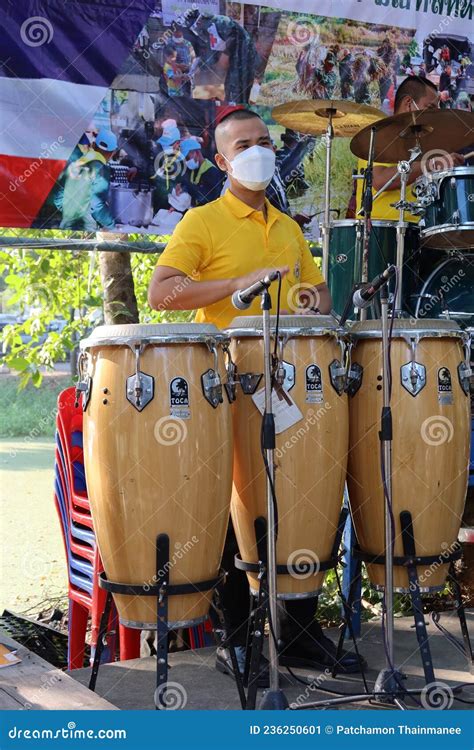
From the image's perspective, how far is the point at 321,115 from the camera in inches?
166

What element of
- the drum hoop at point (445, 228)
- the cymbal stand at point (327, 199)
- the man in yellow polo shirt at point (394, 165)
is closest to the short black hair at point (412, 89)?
the man in yellow polo shirt at point (394, 165)

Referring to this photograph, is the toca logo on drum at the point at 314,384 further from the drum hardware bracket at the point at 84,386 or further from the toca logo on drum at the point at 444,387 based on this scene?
the drum hardware bracket at the point at 84,386

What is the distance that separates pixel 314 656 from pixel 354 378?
3.45ft

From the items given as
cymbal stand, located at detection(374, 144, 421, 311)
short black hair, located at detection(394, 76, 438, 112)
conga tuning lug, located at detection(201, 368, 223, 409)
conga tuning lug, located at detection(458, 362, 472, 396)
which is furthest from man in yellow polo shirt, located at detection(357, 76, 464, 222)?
conga tuning lug, located at detection(201, 368, 223, 409)

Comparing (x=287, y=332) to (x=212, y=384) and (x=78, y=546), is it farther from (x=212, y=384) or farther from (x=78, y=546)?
A: (x=78, y=546)

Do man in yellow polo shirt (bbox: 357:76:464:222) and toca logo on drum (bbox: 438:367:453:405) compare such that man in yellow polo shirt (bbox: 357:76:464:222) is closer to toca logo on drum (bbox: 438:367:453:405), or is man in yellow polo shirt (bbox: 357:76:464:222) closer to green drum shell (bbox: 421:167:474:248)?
green drum shell (bbox: 421:167:474:248)

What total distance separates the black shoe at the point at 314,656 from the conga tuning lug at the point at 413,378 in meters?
1.02

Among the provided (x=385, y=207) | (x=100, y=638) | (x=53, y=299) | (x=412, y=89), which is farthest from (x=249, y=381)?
(x=53, y=299)

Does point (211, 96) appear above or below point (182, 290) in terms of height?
above

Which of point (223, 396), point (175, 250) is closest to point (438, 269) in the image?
point (175, 250)

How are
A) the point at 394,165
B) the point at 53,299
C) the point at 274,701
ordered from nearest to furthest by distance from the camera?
the point at 274,701 < the point at 394,165 < the point at 53,299

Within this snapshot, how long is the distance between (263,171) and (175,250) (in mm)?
432

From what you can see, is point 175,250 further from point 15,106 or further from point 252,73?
point 252,73

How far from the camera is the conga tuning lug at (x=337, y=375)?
9.46 ft
